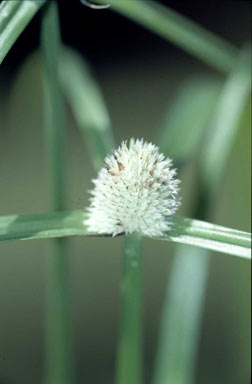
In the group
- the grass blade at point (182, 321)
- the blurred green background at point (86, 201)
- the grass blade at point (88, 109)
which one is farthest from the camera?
the blurred green background at point (86, 201)

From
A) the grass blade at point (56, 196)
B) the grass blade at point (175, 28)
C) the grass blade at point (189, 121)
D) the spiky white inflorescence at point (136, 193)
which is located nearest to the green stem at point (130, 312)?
the spiky white inflorescence at point (136, 193)

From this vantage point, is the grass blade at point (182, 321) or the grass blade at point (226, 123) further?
the grass blade at point (226, 123)

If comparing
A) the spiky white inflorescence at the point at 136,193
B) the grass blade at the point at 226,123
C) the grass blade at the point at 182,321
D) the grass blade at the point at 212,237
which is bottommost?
the grass blade at the point at 182,321

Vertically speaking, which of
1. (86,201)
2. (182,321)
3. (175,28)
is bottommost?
→ (182,321)

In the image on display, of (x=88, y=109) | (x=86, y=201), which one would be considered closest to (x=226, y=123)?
(x=88, y=109)

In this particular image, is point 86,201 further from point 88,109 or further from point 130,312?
point 130,312

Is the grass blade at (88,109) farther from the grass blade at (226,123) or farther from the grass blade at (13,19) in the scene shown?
the grass blade at (13,19)

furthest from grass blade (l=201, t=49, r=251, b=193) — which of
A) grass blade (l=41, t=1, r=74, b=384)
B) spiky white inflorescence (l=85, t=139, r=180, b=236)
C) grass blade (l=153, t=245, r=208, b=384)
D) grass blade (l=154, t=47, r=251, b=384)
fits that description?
spiky white inflorescence (l=85, t=139, r=180, b=236)
